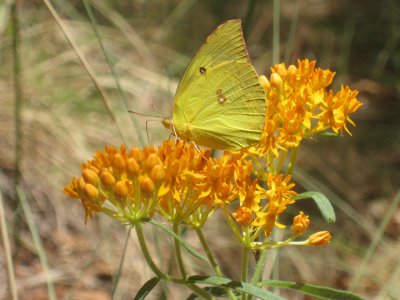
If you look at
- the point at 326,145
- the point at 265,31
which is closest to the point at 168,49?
the point at 265,31

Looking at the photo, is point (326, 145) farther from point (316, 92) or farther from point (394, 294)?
point (316, 92)

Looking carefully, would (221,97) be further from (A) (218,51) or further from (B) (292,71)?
(B) (292,71)

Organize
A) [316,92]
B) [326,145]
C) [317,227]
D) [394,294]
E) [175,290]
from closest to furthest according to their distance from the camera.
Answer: [316,92] < [394,294] < [175,290] < [317,227] < [326,145]

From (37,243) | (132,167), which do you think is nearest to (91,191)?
(132,167)

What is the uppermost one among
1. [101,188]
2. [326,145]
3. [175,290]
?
[101,188]

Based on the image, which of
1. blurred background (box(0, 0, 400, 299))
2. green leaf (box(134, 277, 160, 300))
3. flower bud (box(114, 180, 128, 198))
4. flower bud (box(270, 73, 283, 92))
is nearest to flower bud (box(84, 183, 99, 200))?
flower bud (box(114, 180, 128, 198))
